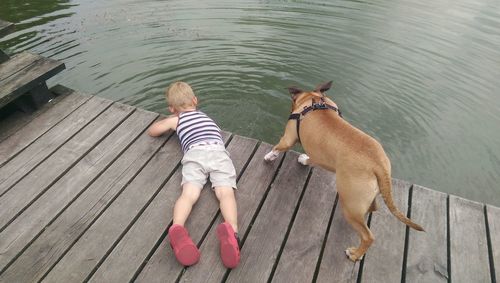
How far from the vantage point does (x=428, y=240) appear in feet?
10.5

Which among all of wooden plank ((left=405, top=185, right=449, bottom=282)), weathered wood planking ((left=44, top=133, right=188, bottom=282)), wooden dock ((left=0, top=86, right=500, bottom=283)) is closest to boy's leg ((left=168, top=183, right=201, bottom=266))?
wooden dock ((left=0, top=86, right=500, bottom=283))

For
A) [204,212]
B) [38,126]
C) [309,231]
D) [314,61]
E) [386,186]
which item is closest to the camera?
[386,186]

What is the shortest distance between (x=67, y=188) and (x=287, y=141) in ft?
6.93

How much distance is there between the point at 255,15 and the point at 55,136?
5.56 meters

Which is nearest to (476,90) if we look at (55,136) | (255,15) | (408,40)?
(408,40)

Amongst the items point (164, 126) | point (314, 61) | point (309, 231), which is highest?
point (164, 126)

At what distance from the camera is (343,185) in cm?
285

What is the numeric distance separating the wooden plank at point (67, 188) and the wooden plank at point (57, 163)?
0.23ft

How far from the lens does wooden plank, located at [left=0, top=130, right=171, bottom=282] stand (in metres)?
2.93

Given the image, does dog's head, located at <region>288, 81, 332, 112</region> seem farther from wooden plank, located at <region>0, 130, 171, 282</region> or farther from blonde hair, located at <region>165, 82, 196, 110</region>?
wooden plank, located at <region>0, 130, 171, 282</region>

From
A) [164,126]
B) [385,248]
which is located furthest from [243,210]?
[164,126]

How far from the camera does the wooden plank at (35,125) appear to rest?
4.02m

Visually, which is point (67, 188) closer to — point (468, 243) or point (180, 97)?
point (180, 97)

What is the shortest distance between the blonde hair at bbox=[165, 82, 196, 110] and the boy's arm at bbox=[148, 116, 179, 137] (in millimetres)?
164
